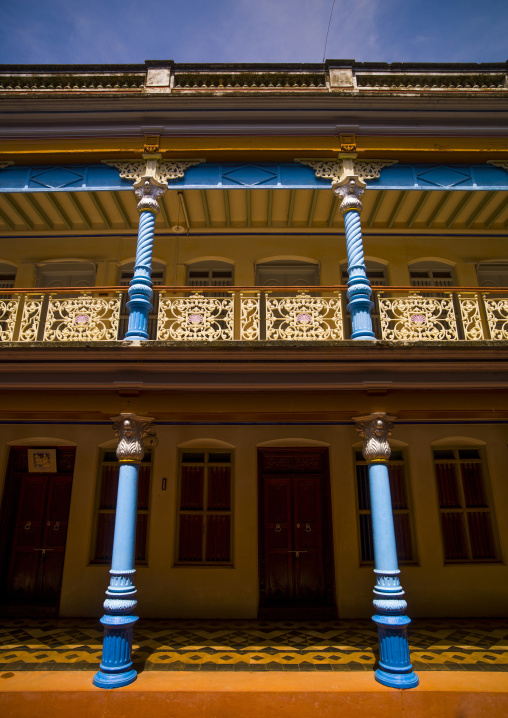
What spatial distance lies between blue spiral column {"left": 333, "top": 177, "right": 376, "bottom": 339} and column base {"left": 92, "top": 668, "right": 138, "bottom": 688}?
15.7 feet

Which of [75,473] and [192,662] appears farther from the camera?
[75,473]

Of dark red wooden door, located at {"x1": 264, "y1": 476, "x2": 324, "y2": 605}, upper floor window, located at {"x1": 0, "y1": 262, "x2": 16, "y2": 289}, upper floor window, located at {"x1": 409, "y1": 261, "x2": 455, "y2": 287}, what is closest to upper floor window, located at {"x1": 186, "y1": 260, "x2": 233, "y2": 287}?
upper floor window, located at {"x1": 0, "y1": 262, "x2": 16, "y2": 289}

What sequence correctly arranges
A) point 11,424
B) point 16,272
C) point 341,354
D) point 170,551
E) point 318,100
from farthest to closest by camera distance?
point 16,272
point 11,424
point 170,551
point 318,100
point 341,354

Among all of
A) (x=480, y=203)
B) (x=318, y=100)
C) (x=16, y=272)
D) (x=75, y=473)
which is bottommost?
(x=75, y=473)

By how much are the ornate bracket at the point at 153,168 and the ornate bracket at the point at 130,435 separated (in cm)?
366

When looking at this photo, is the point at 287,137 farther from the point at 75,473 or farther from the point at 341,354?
the point at 75,473

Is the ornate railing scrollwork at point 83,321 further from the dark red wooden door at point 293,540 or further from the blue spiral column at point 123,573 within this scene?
the dark red wooden door at point 293,540

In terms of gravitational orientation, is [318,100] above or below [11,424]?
above

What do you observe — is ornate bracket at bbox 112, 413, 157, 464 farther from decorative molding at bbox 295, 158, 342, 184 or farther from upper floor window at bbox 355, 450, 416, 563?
decorative molding at bbox 295, 158, 342, 184

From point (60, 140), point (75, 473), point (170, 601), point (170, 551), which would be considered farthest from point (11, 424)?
point (60, 140)

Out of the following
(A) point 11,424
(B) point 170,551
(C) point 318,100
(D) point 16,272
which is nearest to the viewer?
(C) point 318,100

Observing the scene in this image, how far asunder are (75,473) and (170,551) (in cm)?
224

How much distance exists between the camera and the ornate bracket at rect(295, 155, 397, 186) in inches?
280

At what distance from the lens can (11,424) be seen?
28.0 ft
